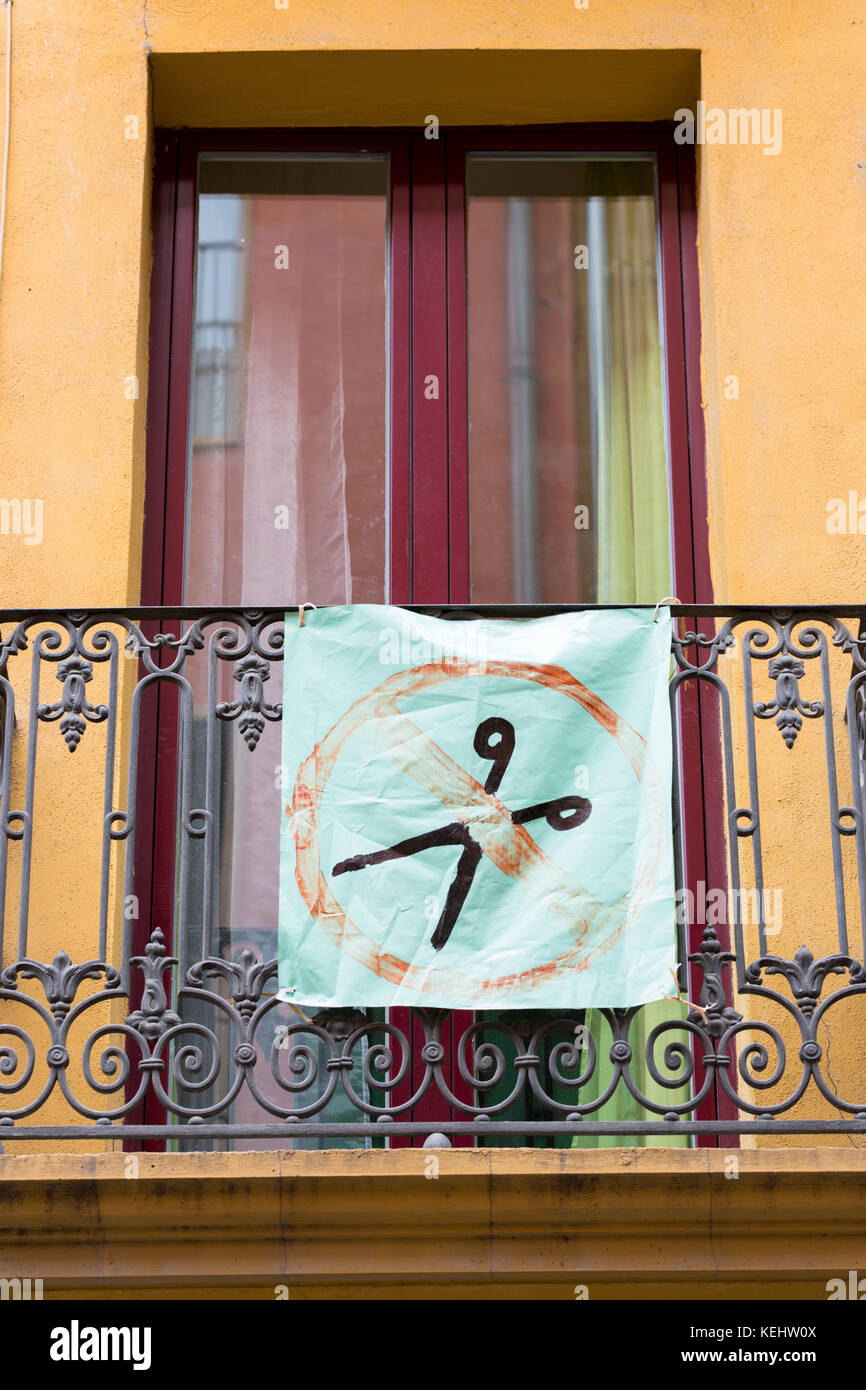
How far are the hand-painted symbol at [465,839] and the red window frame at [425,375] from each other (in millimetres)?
933

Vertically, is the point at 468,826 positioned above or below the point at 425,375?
below

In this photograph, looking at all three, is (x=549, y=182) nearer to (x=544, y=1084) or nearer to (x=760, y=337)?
(x=760, y=337)

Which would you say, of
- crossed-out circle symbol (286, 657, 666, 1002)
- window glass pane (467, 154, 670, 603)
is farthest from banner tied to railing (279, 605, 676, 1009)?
window glass pane (467, 154, 670, 603)

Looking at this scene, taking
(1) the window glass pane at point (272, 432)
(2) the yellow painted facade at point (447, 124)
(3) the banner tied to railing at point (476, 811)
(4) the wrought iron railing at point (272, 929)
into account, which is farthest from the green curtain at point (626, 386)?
(3) the banner tied to railing at point (476, 811)

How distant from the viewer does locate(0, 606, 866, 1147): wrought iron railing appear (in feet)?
19.0

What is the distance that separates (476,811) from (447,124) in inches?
124

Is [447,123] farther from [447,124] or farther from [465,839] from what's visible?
[465,839]

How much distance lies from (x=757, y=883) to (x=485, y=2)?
12.0ft

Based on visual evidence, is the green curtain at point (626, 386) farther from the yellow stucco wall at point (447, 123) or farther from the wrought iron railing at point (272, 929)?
the wrought iron railing at point (272, 929)

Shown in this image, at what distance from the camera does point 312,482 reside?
731 cm

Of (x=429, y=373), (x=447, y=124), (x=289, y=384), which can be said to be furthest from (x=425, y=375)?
(x=447, y=124)

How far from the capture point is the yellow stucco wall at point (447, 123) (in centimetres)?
697

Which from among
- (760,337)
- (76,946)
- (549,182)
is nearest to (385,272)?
(549,182)

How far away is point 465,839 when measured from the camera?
5992 mm
